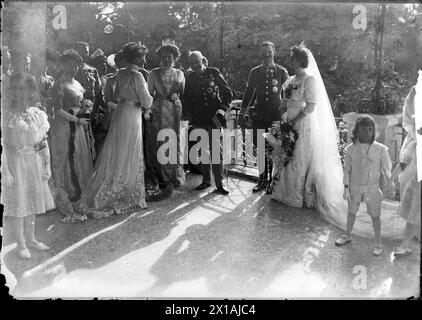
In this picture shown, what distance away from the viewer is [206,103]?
5.22m

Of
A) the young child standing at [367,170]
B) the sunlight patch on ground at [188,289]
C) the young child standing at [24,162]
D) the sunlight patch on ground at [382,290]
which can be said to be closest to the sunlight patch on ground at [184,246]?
the sunlight patch on ground at [188,289]

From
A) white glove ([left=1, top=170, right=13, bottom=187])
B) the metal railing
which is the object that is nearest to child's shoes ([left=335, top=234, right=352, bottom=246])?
the metal railing

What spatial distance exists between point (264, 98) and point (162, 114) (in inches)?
42.5

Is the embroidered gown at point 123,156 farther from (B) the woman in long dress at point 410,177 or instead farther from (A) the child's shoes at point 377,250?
(B) the woman in long dress at point 410,177

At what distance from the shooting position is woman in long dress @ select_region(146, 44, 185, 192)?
205 inches

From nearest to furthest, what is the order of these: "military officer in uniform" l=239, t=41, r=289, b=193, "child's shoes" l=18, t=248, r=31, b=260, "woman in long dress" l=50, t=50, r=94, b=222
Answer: "child's shoes" l=18, t=248, r=31, b=260 < "woman in long dress" l=50, t=50, r=94, b=222 < "military officer in uniform" l=239, t=41, r=289, b=193

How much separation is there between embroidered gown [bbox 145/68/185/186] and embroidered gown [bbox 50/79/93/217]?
0.67 metres

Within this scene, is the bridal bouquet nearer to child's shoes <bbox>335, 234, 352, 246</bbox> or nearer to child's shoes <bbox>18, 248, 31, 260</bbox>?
child's shoes <bbox>335, 234, 352, 246</bbox>

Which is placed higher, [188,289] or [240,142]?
[240,142]

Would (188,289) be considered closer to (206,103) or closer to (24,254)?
(24,254)

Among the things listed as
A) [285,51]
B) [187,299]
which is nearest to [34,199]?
[187,299]

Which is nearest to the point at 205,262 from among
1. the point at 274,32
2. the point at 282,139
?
the point at 282,139

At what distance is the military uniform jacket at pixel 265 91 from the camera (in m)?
4.71

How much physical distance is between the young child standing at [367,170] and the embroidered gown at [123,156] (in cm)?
199
